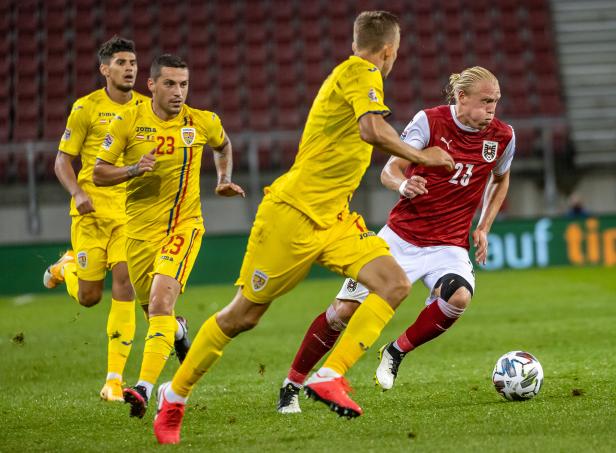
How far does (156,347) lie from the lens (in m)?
6.11

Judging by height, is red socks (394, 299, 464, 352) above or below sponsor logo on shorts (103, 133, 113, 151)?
below

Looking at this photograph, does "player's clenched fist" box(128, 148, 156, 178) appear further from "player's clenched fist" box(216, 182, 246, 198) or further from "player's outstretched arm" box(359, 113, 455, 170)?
"player's outstretched arm" box(359, 113, 455, 170)

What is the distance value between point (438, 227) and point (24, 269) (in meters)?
11.3

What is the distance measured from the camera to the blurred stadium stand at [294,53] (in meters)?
20.3

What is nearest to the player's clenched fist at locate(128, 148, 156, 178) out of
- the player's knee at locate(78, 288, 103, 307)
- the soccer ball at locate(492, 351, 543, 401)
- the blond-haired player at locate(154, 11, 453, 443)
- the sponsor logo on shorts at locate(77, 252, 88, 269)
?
the blond-haired player at locate(154, 11, 453, 443)

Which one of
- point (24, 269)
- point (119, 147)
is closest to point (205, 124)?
A: point (119, 147)

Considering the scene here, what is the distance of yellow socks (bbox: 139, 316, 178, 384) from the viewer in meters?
6.05

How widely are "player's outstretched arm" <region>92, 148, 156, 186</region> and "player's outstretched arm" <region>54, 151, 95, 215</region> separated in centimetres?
53

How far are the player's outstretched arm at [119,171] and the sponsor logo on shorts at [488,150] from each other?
79.6 inches

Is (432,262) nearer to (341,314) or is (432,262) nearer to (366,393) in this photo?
(341,314)

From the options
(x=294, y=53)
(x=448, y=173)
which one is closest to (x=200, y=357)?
(x=448, y=173)

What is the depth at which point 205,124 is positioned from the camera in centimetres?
687

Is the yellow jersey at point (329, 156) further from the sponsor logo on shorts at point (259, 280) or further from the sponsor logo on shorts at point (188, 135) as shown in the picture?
the sponsor logo on shorts at point (188, 135)

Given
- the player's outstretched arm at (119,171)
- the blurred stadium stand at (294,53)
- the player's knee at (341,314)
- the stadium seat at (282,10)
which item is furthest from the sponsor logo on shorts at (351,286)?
the stadium seat at (282,10)
